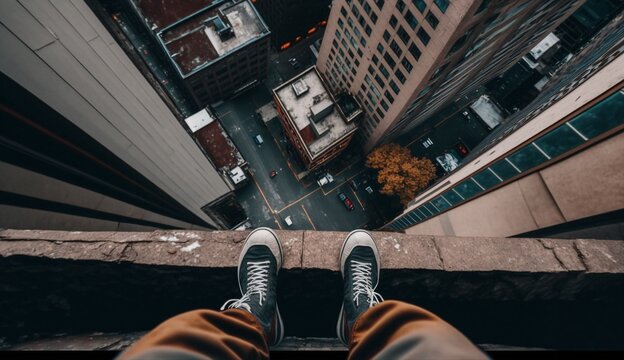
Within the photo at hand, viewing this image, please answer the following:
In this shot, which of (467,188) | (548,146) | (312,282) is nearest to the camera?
(312,282)

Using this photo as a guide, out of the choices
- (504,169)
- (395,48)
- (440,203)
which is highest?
(395,48)

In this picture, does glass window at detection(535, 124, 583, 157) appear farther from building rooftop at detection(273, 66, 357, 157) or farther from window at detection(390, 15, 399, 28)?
building rooftop at detection(273, 66, 357, 157)

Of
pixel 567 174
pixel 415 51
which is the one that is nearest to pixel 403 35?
pixel 415 51

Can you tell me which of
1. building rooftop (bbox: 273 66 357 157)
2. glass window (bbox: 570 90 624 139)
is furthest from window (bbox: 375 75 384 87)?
glass window (bbox: 570 90 624 139)

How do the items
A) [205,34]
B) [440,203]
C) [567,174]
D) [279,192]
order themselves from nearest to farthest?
[567,174], [440,203], [205,34], [279,192]

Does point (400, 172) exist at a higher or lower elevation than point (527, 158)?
higher

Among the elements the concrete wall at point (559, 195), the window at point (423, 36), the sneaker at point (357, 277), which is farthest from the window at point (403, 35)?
the sneaker at point (357, 277)

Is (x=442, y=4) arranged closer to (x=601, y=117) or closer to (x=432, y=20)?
(x=432, y=20)
